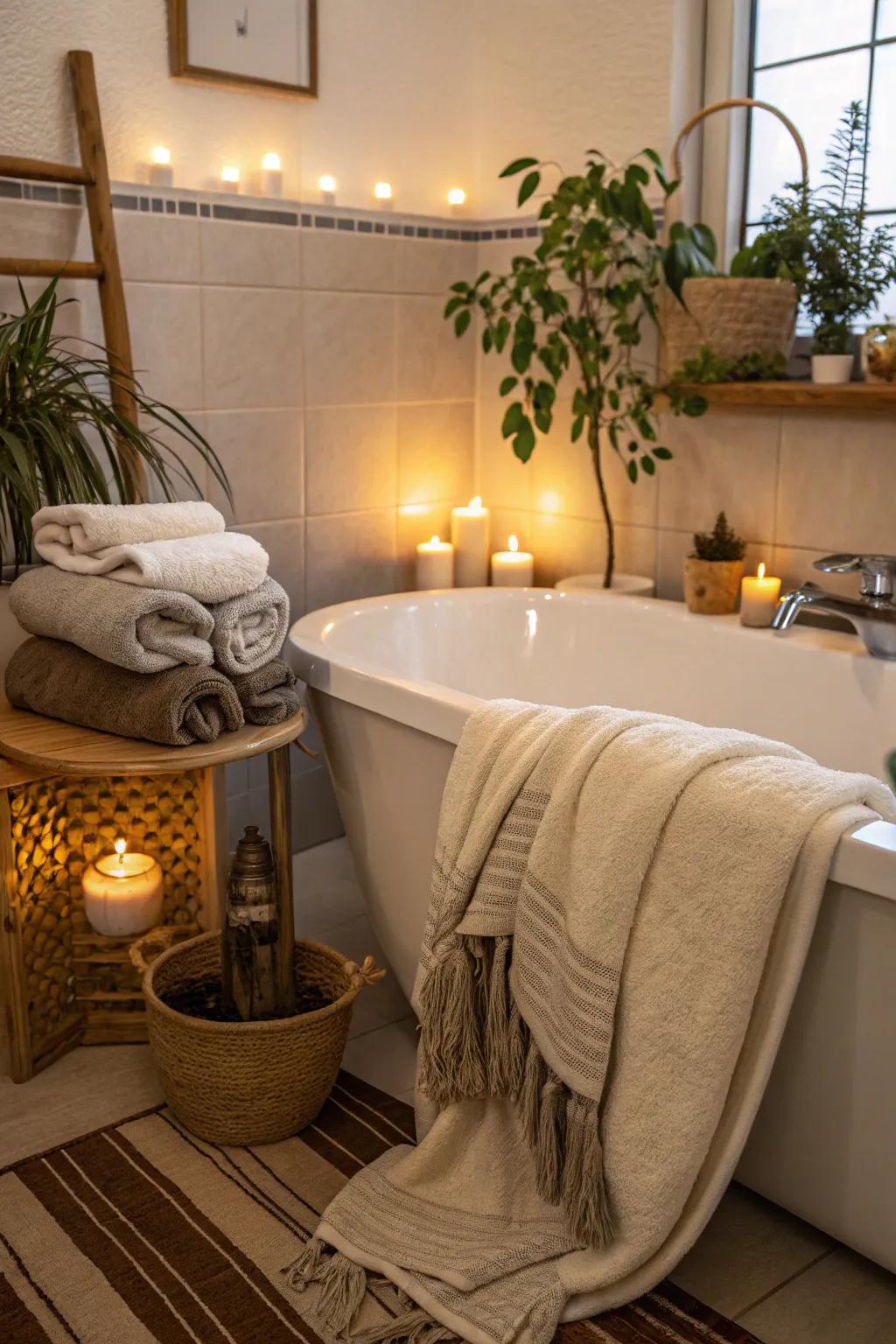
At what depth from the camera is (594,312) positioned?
2738 millimetres

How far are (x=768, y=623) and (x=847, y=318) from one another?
0.57 meters

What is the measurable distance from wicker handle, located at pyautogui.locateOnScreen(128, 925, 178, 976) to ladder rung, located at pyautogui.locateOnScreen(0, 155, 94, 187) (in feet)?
4.09

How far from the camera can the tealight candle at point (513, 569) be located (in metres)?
2.91

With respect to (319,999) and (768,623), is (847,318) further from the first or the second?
(319,999)

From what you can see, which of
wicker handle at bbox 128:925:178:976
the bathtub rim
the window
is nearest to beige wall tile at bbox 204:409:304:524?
the bathtub rim

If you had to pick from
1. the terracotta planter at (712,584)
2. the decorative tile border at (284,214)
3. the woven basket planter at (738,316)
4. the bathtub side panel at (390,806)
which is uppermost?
the decorative tile border at (284,214)

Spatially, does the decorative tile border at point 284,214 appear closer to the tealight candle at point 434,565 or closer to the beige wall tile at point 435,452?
the beige wall tile at point 435,452

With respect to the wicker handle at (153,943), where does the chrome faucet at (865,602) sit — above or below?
above

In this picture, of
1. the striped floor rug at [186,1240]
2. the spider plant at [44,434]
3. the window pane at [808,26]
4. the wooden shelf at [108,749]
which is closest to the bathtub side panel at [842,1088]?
the striped floor rug at [186,1240]

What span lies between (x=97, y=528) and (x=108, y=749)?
312 millimetres

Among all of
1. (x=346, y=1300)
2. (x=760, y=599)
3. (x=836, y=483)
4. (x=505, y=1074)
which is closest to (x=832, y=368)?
(x=836, y=483)

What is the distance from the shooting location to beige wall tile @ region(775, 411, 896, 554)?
234cm

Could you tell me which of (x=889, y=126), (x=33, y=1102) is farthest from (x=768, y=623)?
(x=33, y=1102)

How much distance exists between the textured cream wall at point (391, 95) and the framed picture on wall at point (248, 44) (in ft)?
0.08
